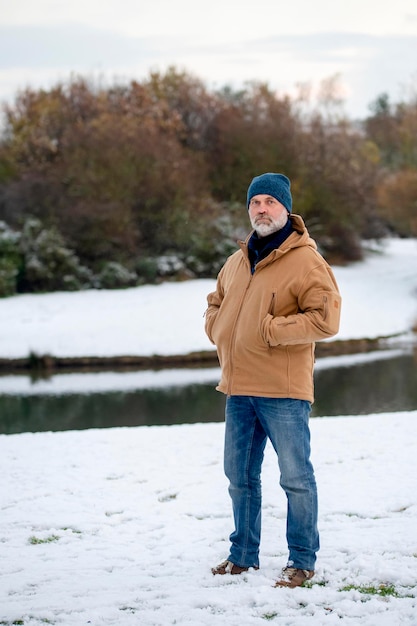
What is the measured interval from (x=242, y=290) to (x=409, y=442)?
3.54 m

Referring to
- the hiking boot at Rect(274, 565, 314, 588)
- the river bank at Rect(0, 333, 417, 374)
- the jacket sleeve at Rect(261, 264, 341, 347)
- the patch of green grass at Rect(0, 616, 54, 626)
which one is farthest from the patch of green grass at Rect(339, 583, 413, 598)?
the river bank at Rect(0, 333, 417, 374)

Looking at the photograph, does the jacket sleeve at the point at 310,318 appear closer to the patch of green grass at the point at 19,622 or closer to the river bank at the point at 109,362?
the patch of green grass at the point at 19,622

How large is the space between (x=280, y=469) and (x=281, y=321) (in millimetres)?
714

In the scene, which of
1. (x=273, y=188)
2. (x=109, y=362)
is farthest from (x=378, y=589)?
(x=109, y=362)

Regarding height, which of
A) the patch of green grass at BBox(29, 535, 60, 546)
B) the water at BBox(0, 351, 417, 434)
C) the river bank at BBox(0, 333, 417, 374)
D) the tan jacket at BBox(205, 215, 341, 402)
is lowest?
the river bank at BBox(0, 333, 417, 374)

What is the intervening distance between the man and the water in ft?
25.5

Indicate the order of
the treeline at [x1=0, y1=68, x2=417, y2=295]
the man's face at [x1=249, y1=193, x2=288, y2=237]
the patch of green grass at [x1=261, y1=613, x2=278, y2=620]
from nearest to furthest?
1. the patch of green grass at [x1=261, y1=613, x2=278, y2=620]
2. the man's face at [x1=249, y1=193, x2=288, y2=237]
3. the treeline at [x1=0, y1=68, x2=417, y2=295]

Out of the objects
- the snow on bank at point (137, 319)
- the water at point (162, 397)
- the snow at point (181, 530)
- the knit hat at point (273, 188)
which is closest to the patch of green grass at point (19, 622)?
the snow at point (181, 530)

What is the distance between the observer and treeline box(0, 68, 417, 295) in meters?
26.0

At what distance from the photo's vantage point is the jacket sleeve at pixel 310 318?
3.72m

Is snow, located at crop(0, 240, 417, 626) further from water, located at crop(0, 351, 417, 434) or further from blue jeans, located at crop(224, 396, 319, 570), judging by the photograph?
water, located at crop(0, 351, 417, 434)

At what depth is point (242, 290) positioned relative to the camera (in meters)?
3.95

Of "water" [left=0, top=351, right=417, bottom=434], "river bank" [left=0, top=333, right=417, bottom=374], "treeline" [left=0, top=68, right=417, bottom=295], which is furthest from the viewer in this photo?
"treeline" [left=0, top=68, right=417, bottom=295]

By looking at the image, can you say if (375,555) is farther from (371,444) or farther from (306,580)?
(371,444)
